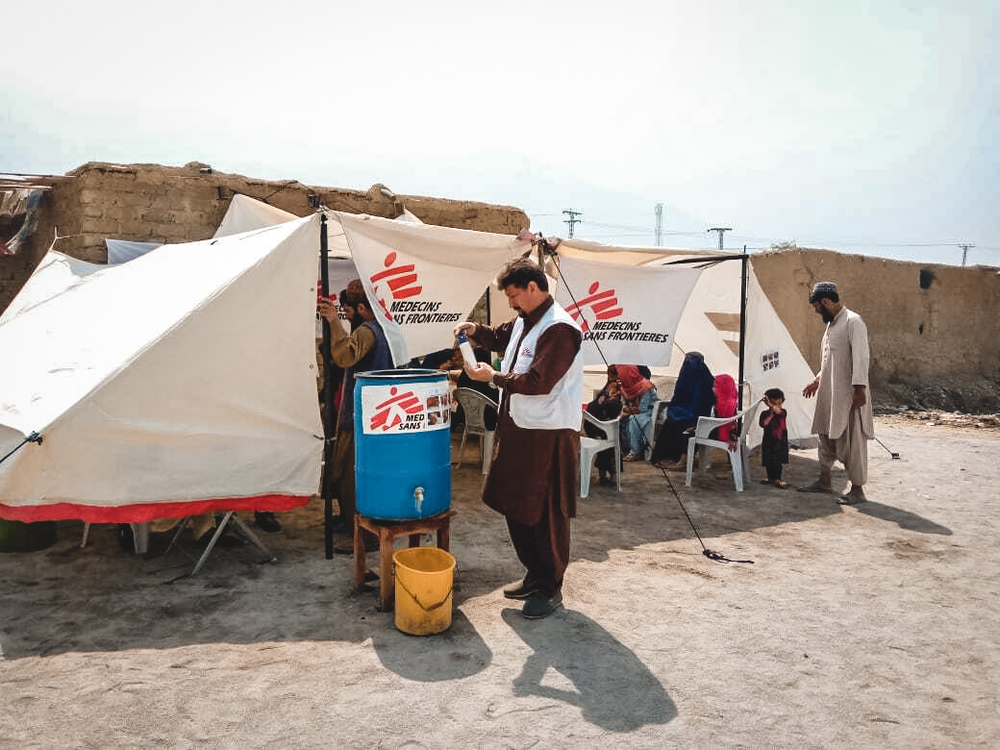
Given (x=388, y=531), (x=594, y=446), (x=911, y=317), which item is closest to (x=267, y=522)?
(x=388, y=531)

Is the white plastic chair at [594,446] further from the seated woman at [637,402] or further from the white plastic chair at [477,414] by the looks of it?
the white plastic chair at [477,414]

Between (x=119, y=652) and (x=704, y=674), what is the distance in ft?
8.18

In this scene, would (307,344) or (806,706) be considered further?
(307,344)

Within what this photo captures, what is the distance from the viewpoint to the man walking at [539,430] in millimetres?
3463

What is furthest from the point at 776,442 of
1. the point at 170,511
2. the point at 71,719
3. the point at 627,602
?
the point at 71,719

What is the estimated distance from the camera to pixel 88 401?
3500 millimetres

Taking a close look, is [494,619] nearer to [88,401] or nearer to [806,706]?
[806,706]

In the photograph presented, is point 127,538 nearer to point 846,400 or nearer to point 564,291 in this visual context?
point 564,291

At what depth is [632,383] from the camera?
7.15m

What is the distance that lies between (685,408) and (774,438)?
839 mm

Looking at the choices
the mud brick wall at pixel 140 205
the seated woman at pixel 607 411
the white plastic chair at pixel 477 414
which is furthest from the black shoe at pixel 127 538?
the seated woman at pixel 607 411

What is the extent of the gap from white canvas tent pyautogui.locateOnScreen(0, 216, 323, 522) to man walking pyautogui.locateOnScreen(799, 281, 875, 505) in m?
4.10

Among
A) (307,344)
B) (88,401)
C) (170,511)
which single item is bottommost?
(170,511)

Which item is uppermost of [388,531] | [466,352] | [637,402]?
[466,352]
